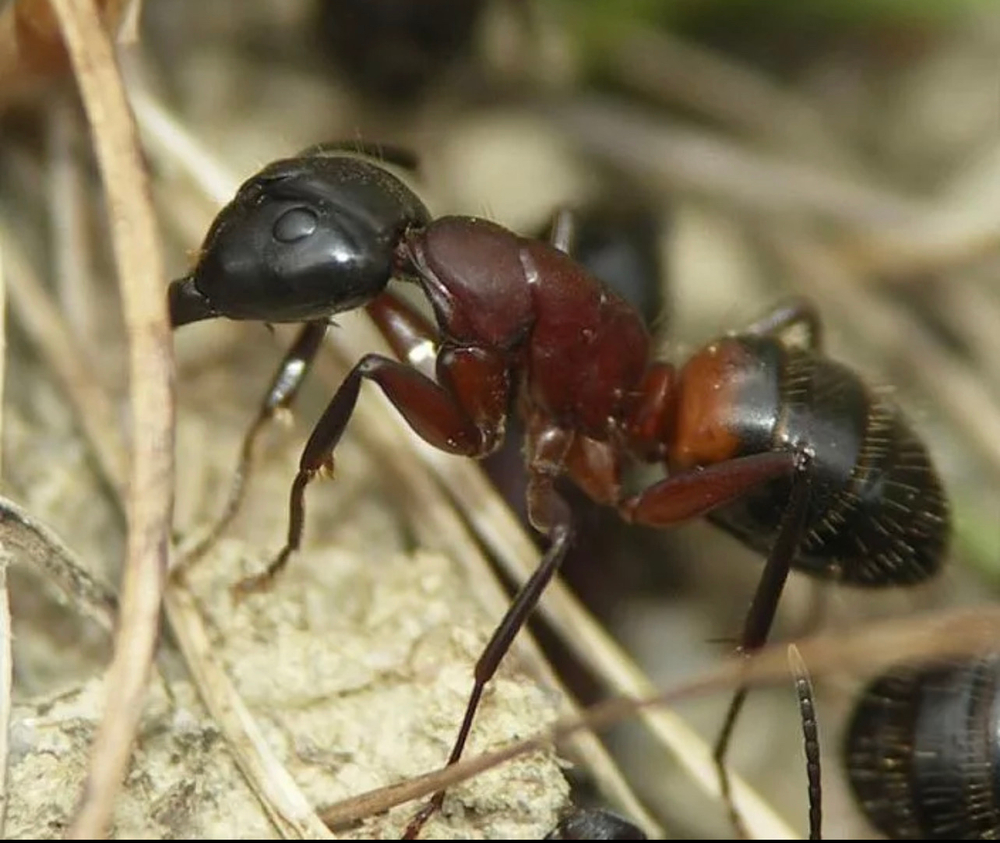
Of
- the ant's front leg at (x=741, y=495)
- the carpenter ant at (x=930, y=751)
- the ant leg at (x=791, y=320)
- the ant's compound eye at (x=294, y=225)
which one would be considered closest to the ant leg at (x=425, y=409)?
the ant's compound eye at (x=294, y=225)

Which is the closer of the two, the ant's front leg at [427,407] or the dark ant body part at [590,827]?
the dark ant body part at [590,827]

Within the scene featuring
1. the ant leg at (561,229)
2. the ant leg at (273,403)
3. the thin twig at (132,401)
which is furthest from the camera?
the ant leg at (561,229)

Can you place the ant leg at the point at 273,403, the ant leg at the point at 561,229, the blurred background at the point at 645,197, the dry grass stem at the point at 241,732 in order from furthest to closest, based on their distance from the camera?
the ant leg at the point at 561,229 < the blurred background at the point at 645,197 < the ant leg at the point at 273,403 < the dry grass stem at the point at 241,732

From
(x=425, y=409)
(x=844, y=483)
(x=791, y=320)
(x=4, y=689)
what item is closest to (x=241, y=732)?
(x=4, y=689)

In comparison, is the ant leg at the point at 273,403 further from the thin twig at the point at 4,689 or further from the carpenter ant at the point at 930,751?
the carpenter ant at the point at 930,751

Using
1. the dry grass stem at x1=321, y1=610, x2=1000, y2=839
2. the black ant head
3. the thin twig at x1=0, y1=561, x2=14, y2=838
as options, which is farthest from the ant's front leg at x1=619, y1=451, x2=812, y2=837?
the thin twig at x1=0, y1=561, x2=14, y2=838

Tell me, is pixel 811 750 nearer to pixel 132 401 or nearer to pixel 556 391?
pixel 556 391

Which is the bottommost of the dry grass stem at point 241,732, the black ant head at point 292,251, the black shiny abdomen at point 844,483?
the dry grass stem at point 241,732
